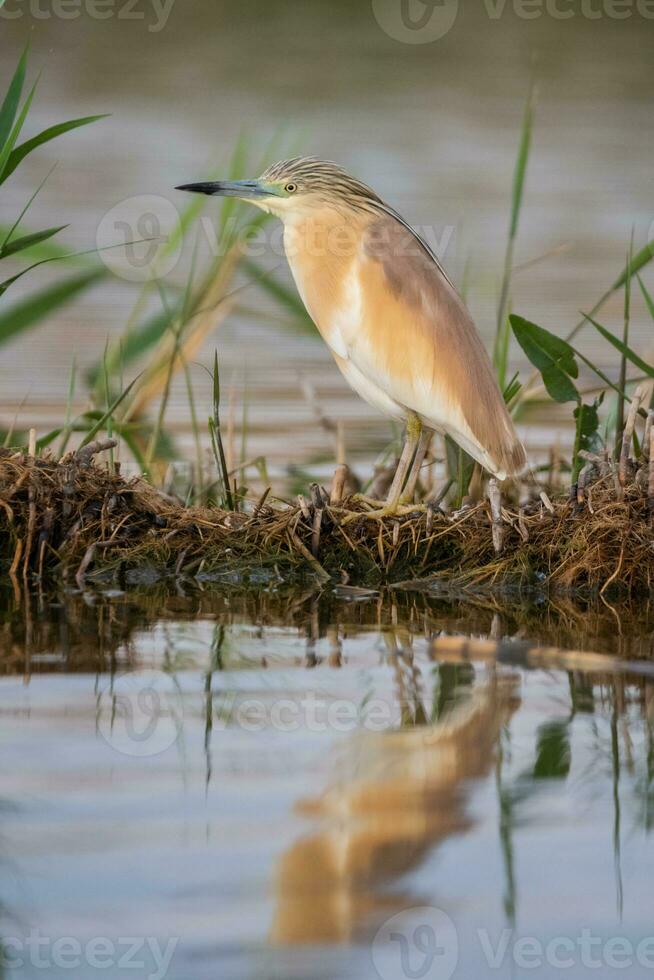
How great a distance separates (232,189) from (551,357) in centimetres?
126

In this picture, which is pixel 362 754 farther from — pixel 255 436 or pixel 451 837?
pixel 255 436

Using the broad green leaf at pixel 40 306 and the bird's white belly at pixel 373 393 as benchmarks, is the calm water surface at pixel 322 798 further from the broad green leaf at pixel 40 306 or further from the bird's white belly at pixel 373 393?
the broad green leaf at pixel 40 306

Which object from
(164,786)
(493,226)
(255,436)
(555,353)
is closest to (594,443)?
(555,353)

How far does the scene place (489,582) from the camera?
4598 millimetres

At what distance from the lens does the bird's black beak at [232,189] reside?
564 centimetres
